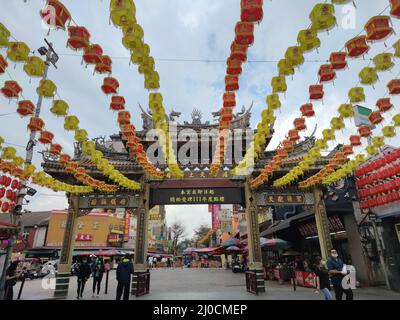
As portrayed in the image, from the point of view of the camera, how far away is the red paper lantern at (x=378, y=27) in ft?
14.6

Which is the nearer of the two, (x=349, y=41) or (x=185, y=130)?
(x=349, y=41)

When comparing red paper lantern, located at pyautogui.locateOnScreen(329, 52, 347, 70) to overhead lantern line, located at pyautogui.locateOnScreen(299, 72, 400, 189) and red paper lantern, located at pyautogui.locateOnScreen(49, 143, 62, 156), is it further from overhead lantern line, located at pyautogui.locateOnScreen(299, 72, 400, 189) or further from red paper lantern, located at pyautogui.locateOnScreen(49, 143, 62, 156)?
red paper lantern, located at pyautogui.locateOnScreen(49, 143, 62, 156)

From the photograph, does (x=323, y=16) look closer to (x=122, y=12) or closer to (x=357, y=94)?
(x=357, y=94)

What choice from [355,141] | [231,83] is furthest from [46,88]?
[355,141]

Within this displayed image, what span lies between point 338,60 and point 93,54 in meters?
4.98

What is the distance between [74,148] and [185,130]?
615 cm

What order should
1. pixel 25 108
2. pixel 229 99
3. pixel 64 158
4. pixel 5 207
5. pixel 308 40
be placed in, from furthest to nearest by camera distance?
1. pixel 5 207
2. pixel 64 158
3. pixel 25 108
4. pixel 229 99
5. pixel 308 40

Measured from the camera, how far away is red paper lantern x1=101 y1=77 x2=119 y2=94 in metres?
5.82

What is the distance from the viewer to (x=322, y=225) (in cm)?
1186

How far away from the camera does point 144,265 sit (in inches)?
445

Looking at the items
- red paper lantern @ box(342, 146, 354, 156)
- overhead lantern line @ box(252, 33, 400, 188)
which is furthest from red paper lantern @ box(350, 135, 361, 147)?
overhead lantern line @ box(252, 33, 400, 188)

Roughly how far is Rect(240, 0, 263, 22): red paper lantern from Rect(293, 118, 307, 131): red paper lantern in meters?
3.83

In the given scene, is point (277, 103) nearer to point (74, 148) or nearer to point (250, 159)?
point (250, 159)
